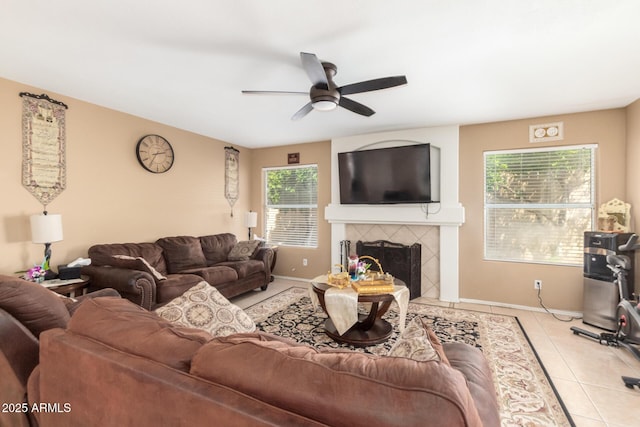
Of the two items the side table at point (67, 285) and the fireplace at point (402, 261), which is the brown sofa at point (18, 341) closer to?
the side table at point (67, 285)

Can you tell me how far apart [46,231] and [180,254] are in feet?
4.67

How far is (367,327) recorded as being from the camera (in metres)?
2.89

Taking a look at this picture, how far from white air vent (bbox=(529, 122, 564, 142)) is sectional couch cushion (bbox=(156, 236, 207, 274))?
4.75 metres

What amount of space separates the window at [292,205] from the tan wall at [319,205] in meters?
0.11

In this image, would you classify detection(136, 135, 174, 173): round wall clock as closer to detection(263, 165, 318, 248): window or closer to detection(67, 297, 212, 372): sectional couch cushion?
detection(263, 165, 318, 248): window

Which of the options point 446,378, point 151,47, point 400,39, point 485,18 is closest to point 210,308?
point 446,378

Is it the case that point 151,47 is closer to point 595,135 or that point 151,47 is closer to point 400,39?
point 400,39

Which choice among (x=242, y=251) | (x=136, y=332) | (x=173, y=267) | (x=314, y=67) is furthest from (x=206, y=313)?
(x=242, y=251)

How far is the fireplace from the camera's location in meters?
4.14

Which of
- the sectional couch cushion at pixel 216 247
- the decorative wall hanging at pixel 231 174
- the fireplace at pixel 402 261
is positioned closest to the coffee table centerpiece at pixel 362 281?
the fireplace at pixel 402 261

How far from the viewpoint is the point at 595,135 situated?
3.43 meters

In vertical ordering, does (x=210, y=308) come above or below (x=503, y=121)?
below

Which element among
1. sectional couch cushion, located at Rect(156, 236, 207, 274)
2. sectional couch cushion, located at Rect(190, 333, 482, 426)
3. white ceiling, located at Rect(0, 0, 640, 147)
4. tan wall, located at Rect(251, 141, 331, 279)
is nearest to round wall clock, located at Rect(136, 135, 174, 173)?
white ceiling, located at Rect(0, 0, 640, 147)

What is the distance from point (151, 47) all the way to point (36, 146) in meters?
1.84
